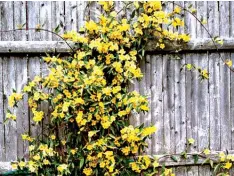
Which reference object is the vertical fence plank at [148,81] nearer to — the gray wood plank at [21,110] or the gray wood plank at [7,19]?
the gray wood plank at [21,110]

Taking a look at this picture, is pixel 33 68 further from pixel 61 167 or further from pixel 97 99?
pixel 61 167

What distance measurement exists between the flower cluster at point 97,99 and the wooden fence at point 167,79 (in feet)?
0.41

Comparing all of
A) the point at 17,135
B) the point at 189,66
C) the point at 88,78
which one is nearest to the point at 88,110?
the point at 88,78

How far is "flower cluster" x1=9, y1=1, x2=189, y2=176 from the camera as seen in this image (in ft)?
11.5

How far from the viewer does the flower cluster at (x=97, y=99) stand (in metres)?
3.51

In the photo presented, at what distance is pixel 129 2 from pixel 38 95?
1057 mm

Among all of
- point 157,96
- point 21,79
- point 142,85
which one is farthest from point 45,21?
point 157,96

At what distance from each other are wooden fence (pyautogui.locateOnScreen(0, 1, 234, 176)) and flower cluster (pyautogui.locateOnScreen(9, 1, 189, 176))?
0.41 ft

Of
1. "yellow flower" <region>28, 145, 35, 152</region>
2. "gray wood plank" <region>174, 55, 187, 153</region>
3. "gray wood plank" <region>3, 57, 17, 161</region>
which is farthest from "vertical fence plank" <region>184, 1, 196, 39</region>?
"yellow flower" <region>28, 145, 35, 152</region>

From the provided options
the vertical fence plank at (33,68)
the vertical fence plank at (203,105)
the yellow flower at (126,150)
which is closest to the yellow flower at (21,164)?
the vertical fence plank at (33,68)

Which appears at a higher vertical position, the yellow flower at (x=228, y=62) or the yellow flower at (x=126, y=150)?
the yellow flower at (x=228, y=62)

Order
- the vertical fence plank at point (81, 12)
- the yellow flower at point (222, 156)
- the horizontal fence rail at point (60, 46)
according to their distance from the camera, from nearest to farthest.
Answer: the horizontal fence rail at point (60, 46) < the vertical fence plank at point (81, 12) < the yellow flower at point (222, 156)

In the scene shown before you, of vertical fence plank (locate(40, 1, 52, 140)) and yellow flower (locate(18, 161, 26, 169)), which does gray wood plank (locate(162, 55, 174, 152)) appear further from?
yellow flower (locate(18, 161, 26, 169))

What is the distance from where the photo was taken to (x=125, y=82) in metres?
3.69
